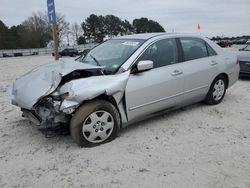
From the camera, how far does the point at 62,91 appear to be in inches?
131

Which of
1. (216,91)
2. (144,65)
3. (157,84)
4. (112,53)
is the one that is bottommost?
(216,91)

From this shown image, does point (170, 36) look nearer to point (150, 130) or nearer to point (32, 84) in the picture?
point (150, 130)

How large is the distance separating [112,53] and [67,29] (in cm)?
7048

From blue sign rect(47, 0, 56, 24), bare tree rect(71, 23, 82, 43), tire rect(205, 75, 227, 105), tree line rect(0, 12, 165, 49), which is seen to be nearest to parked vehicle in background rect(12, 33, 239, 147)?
tire rect(205, 75, 227, 105)

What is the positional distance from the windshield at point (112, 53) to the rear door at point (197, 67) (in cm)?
100

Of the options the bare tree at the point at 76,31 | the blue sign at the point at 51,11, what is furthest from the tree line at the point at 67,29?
the blue sign at the point at 51,11

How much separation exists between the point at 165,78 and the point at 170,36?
0.86 metres

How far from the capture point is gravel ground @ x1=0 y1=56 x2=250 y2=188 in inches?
110

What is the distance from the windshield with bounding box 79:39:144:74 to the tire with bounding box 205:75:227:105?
1.96 meters

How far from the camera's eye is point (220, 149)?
11.3 feet

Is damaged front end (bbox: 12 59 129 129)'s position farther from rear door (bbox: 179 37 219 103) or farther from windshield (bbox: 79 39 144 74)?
rear door (bbox: 179 37 219 103)

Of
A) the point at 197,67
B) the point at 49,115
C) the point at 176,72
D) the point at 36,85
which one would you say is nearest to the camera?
the point at 49,115

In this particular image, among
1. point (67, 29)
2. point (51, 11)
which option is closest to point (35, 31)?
point (67, 29)

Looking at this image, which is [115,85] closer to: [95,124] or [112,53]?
[95,124]
